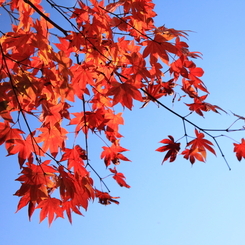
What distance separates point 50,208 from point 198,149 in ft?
3.93

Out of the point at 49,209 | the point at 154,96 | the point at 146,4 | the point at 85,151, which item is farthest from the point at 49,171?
the point at 146,4

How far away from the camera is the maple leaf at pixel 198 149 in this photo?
223cm

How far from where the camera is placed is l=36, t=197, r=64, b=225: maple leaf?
187cm

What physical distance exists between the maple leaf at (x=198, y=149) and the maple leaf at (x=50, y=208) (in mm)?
1043

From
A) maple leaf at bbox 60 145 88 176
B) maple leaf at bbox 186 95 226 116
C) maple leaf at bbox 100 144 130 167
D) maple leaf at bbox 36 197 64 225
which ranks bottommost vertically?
maple leaf at bbox 36 197 64 225

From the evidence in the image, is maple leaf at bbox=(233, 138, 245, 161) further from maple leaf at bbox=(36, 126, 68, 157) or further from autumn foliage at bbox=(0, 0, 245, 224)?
maple leaf at bbox=(36, 126, 68, 157)

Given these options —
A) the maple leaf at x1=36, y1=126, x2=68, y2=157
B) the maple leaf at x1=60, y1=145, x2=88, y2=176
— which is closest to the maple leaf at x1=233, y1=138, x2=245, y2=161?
the maple leaf at x1=60, y1=145, x2=88, y2=176

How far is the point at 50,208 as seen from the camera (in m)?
1.90

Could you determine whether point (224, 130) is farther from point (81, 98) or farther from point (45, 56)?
point (45, 56)

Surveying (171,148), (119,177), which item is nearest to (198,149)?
(171,148)

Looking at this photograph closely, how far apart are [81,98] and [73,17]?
702mm

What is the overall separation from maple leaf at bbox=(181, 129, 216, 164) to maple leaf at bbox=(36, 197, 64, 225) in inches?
41.1

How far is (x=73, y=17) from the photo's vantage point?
95.6 inches

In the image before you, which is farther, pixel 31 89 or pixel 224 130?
pixel 224 130
